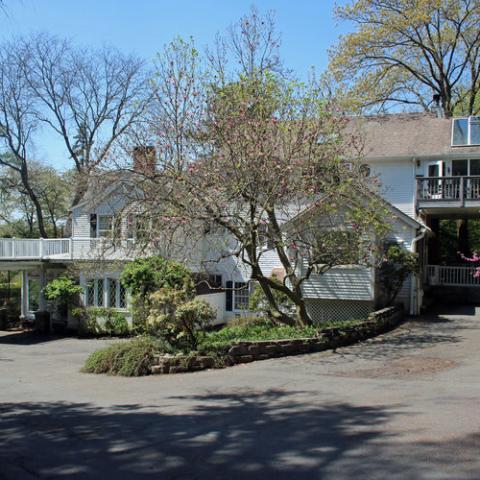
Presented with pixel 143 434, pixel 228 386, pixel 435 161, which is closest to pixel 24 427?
pixel 143 434

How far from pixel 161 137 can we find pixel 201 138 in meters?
1.24

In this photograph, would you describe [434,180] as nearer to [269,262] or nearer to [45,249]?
[269,262]

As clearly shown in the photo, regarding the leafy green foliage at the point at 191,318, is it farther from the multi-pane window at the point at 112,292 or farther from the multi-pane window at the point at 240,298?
the multi-pane window at the point at 112,292

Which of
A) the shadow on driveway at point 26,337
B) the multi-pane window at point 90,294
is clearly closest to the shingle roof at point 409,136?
the multi-pane window at point 90,294

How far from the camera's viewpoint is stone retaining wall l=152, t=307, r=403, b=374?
1377 centimetres

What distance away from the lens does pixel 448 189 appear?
25.4m

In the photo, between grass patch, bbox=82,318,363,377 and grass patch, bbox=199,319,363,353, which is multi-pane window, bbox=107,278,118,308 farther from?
grass patch, bbox=82,318,363,377

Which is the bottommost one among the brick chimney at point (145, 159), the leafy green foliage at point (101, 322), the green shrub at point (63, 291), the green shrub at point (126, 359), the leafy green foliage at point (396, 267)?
the leafy green foliage at point (101, 322)

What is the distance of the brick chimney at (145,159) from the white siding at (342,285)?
8.75 meters

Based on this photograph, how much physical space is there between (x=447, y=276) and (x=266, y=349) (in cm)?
1567

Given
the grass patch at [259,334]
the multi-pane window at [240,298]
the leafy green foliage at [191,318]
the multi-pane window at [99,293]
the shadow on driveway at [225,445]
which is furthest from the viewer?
the multi-pane window at [99,293]

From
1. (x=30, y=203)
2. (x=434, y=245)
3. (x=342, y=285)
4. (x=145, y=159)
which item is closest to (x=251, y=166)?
(x=145, y=159)

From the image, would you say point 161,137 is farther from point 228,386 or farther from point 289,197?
point 228,386

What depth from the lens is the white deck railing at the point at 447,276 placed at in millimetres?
26797
